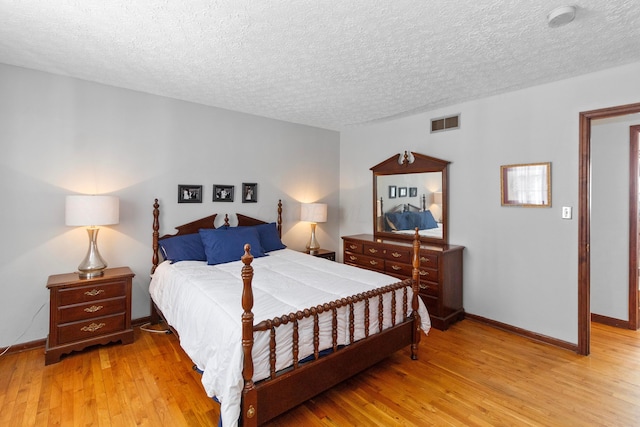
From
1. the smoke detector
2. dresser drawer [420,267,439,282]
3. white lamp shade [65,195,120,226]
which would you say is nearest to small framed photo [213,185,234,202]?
white lamp shade [65,195,120,226]

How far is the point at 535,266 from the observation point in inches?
123

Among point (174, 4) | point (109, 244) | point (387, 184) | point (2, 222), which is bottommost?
point (109, 244)

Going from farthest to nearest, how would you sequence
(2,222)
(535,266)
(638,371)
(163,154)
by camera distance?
(163,154) → (535,266) → (2,222) → (638,371)

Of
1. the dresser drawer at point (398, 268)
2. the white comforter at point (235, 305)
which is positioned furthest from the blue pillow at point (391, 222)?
the white comforter at point (235, 305)

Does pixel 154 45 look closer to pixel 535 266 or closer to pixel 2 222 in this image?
pixel 2 222

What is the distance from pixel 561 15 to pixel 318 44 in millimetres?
1492

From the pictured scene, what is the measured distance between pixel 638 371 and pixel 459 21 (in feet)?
9.87

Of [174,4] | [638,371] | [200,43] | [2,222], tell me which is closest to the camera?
[174,4]

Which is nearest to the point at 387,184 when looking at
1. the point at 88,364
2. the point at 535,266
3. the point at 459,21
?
the point at 535,266

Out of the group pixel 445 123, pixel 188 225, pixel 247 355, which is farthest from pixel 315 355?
pixel 445 123

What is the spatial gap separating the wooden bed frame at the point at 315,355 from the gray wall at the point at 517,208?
1211 mm

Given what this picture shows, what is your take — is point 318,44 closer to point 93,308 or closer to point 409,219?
point 409,219

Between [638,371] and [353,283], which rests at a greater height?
[353,283]

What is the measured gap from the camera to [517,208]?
322cm
